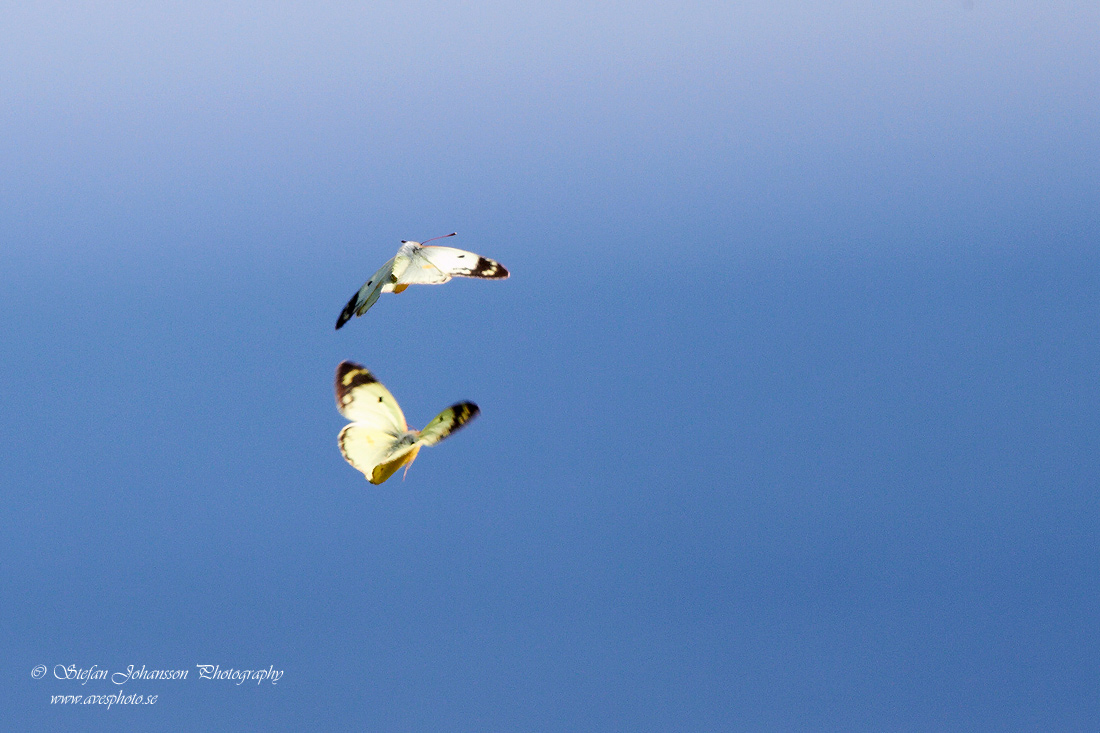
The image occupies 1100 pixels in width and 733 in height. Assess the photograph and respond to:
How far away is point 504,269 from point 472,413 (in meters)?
1.38

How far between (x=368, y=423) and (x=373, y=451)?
15cm

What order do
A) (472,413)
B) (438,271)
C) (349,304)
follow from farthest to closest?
(438,271), (349,304), (472,413)

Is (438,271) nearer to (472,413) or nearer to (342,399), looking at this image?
(342,399)

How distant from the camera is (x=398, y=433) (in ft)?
13.2

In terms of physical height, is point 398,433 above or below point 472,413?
above

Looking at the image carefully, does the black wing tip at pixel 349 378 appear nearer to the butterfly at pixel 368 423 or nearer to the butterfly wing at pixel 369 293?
the butterfly at pixel 368 423

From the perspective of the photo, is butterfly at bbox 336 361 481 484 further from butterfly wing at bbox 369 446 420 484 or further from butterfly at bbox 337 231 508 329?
butterfly at bbox 337 231 508 329

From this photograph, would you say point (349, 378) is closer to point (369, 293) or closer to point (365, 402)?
point (365, 402)

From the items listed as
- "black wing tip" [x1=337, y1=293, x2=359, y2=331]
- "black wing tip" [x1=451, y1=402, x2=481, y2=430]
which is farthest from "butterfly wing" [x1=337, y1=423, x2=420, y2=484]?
"black wing tip" [x1=337, y1=293, x2=359, y2=331]

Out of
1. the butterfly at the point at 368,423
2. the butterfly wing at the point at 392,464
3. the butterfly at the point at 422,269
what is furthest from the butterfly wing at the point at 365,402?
the butterfly at the point at 422,269

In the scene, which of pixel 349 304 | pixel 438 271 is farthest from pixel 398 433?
pixel 438 271

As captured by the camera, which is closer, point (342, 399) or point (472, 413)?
point (472, 413)

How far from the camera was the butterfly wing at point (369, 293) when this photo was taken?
3707mm

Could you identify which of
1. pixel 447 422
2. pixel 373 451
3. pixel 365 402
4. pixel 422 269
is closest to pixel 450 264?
pixel 422 269
